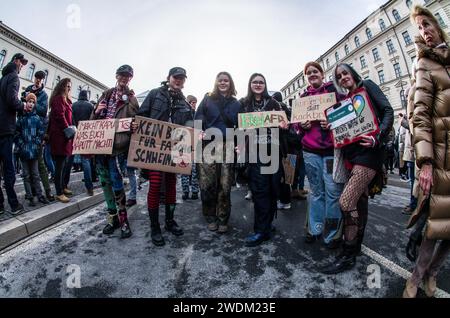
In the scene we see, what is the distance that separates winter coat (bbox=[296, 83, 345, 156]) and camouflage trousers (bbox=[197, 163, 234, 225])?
108 cm

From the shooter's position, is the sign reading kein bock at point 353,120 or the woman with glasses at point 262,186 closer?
the sign reading kein bock at point 353,120

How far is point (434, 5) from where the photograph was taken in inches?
1087

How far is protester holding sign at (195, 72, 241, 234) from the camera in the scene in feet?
10.7

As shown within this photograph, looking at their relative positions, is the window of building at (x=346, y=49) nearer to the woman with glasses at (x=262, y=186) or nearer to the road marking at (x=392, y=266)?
the woman with glasses at (x=262, y=186)

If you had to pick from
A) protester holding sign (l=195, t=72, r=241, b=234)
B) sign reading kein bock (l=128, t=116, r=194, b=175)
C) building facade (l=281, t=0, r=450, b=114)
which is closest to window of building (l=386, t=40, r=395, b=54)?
building facade (l=281, t=0, r=450, b=114)

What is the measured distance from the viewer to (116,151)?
2.91m

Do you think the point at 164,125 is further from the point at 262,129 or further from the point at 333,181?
the point at 333,181

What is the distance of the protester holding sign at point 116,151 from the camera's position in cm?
294

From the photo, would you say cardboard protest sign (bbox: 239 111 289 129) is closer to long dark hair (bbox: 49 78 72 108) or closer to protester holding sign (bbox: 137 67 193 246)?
protester holding sign (bbox: 137 67 193 246)

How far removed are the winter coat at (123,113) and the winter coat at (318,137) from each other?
2.26 m

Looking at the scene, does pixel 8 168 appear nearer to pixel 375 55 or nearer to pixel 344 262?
pixel 344 262

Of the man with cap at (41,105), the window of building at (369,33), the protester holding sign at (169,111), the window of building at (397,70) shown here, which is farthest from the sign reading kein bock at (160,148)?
the window of building at (369,33)
